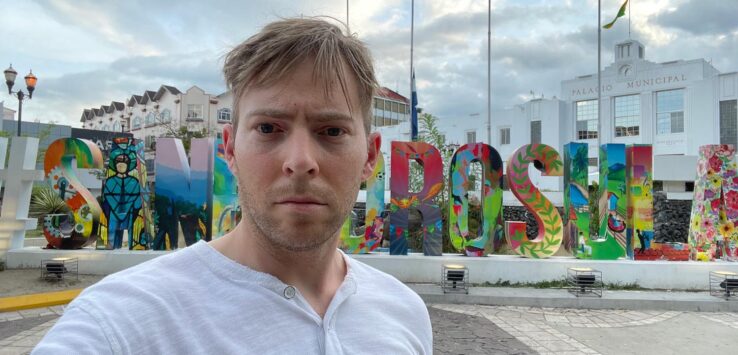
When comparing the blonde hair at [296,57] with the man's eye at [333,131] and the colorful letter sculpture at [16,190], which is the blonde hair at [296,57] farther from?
the colorful letter sculpture at [16,190]

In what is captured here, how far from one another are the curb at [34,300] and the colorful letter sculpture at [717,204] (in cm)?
1410

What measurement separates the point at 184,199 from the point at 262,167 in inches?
443

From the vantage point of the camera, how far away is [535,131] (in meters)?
38.9

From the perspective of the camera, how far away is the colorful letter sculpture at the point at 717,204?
11.5 meters

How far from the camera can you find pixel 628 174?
11641 mm

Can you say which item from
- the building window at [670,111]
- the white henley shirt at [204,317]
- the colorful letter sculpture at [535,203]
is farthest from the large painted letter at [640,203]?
the building window at [670,111]

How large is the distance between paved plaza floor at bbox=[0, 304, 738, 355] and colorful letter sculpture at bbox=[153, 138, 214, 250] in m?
3.23

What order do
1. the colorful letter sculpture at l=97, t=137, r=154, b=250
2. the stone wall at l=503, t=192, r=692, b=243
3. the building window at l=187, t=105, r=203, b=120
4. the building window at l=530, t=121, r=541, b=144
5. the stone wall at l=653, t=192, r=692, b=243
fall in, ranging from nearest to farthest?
the colorful letter sculpture at l=97, t=137, r=154, b=250 → the stone wall at l=653, t=192, r=692, b=243 → the stone wall at l=503, t=192, r=692, b=243 → the building window at l=530, t=121, r=541, b=144 → the building window at l=187, t=105, r=203, b=120

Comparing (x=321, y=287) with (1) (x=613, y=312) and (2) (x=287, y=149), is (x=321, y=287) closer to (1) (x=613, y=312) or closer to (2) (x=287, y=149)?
(2) (x=287, y=149)

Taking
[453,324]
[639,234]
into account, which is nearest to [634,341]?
[453,324]

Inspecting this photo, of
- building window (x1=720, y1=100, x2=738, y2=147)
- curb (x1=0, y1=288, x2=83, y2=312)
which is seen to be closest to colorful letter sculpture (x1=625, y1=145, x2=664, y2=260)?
curb (x1=0, y1=288, x2=83, y2=312)

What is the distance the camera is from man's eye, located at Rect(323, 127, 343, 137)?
142cm

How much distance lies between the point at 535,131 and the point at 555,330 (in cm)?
3282

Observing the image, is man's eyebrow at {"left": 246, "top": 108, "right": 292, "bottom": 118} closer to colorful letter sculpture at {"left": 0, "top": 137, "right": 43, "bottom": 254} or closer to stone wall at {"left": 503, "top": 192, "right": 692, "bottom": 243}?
colorful letter sculpture at {"left": 0, "top": 137, "right": 43, "bottom": 254}
